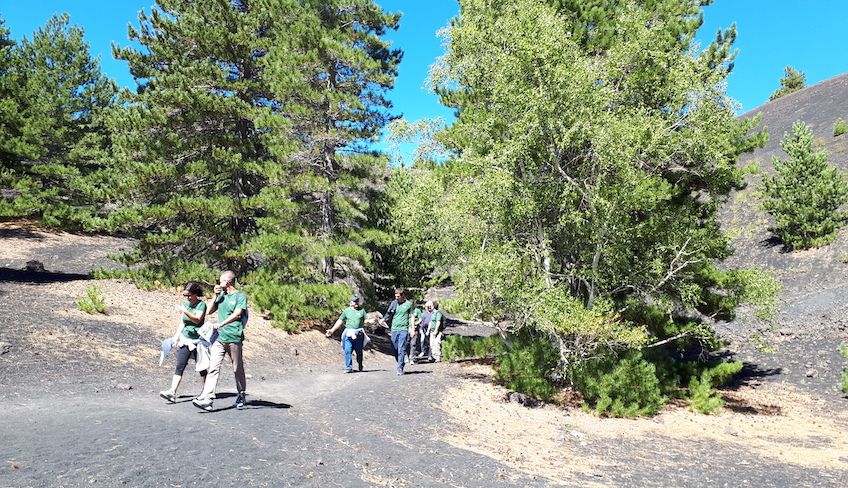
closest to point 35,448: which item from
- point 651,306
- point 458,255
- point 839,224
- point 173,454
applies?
point 173,454

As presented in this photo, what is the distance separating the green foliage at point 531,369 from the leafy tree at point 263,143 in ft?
19.7

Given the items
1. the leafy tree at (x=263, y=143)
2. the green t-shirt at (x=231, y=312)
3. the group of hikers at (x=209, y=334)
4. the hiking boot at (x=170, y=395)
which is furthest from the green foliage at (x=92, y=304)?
the green t-shirt at (x=231, y=312)

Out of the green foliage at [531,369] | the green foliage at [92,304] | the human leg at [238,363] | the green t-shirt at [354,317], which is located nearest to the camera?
the human leg at [238,363]

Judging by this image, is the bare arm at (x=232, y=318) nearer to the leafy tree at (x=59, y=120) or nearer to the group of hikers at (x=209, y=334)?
the group of hikers at (x=209, y=334)

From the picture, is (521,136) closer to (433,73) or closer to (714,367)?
(433,73)

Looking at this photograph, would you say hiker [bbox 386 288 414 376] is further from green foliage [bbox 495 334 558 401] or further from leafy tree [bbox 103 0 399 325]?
leafy tree [bbox 103 0 399 325]

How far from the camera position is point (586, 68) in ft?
36.3

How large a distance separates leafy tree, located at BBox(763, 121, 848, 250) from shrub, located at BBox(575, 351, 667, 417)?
73.5 feet

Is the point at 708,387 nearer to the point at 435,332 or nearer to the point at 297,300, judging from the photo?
the point at 435,332

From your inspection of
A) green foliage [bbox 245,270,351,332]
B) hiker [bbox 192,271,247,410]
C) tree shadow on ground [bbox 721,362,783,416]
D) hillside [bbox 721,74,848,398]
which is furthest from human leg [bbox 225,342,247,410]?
tree shadow on ground [bbox 721,362,783,416]

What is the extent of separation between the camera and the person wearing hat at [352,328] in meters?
11.6

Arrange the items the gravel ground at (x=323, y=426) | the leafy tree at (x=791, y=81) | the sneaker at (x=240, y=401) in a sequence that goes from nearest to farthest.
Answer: the gravel ground at (x=323, y=426) < the sneaker at (x=240, y=401) < the leafy tree at (x=791, y=81)

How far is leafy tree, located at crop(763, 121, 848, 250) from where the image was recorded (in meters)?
26.9

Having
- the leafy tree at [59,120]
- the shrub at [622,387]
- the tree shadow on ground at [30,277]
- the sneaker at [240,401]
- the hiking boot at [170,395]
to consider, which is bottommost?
the shrub at [622,387]
